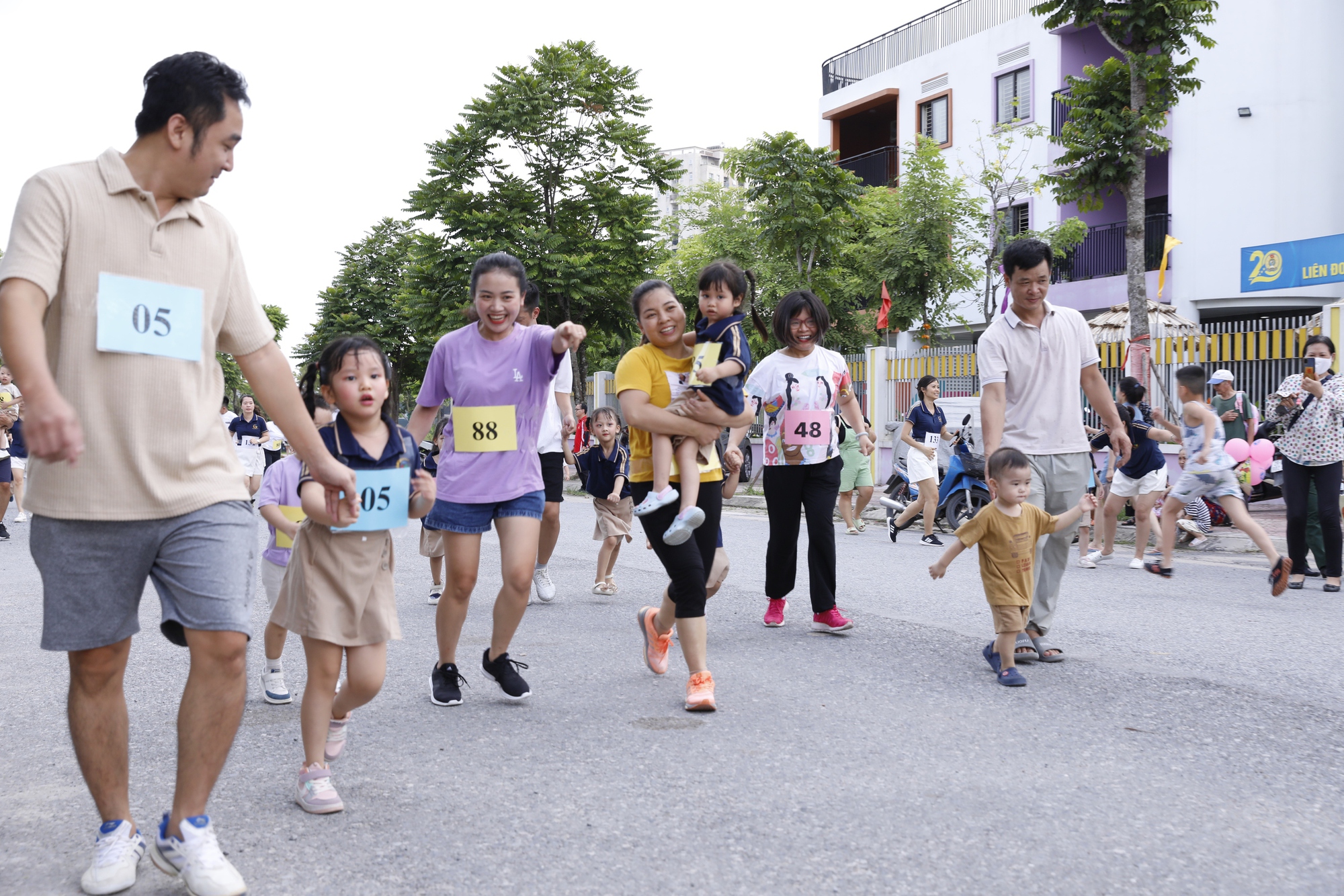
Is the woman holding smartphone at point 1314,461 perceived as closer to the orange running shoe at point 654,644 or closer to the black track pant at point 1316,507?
the black track pant at point 1316,507

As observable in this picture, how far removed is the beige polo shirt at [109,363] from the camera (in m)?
2.81

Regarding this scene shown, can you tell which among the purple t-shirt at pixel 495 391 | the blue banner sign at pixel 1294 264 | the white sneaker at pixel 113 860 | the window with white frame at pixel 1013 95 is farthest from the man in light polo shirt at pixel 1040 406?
the window with white frame at pixel 1013 95

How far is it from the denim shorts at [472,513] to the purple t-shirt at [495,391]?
29mm

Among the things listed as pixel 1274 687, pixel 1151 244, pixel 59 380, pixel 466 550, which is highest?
pixel 1151 244

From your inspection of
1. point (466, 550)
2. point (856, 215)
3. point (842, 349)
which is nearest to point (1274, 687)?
point (466, 550)

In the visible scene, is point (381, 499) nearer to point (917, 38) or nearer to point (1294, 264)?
point (1294, 264)

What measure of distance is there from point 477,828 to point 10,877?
1.19m

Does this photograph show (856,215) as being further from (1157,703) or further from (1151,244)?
(1157,703)

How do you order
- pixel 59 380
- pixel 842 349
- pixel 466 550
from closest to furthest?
pixel 59 380 < pixel 466 550 < pixel 842 349

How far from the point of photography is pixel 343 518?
3355mm

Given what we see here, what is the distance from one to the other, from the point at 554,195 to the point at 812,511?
22223 millimetres

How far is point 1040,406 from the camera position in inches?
228

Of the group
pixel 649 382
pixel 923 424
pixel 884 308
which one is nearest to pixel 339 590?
pixel 649 382

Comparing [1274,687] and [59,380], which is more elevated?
[59,380]
